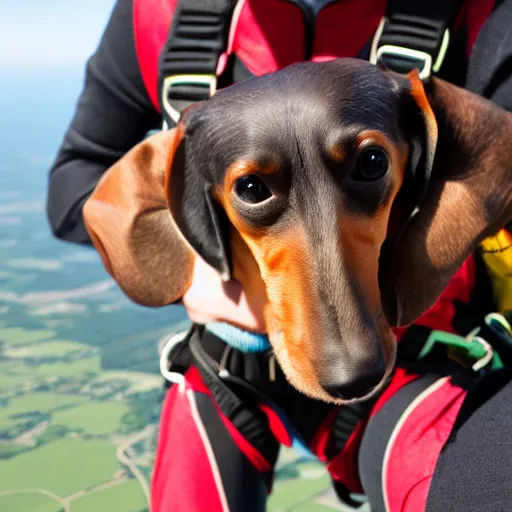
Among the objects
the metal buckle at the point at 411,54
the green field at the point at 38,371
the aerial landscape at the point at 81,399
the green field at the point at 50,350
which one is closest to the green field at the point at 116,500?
the aerial landscape at the point at 81,399

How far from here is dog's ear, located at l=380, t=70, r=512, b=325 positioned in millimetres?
958

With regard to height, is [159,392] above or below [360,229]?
below

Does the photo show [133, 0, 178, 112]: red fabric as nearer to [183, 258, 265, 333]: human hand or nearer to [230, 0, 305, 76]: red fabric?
[230, 0, 305, 76]: red fabric

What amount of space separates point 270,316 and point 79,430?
1.49m

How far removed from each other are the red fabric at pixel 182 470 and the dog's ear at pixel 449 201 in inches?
16.6

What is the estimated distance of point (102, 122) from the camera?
1.42 m

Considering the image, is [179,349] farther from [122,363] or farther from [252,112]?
[122,363]

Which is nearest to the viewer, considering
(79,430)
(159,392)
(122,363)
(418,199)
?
(418,199)

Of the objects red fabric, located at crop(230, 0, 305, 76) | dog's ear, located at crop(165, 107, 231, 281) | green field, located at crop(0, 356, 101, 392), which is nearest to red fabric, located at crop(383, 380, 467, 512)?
dog's ear, located at crop(165, 107, 231, 281)

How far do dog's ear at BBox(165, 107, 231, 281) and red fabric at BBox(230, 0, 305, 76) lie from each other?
0.27 m

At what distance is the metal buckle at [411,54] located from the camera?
1.09 m

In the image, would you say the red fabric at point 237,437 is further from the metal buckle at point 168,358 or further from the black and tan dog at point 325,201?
the black and tan dog at point 325,201

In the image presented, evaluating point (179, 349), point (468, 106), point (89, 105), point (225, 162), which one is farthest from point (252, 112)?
point (89, 105)

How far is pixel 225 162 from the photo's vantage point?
2.97 ft
